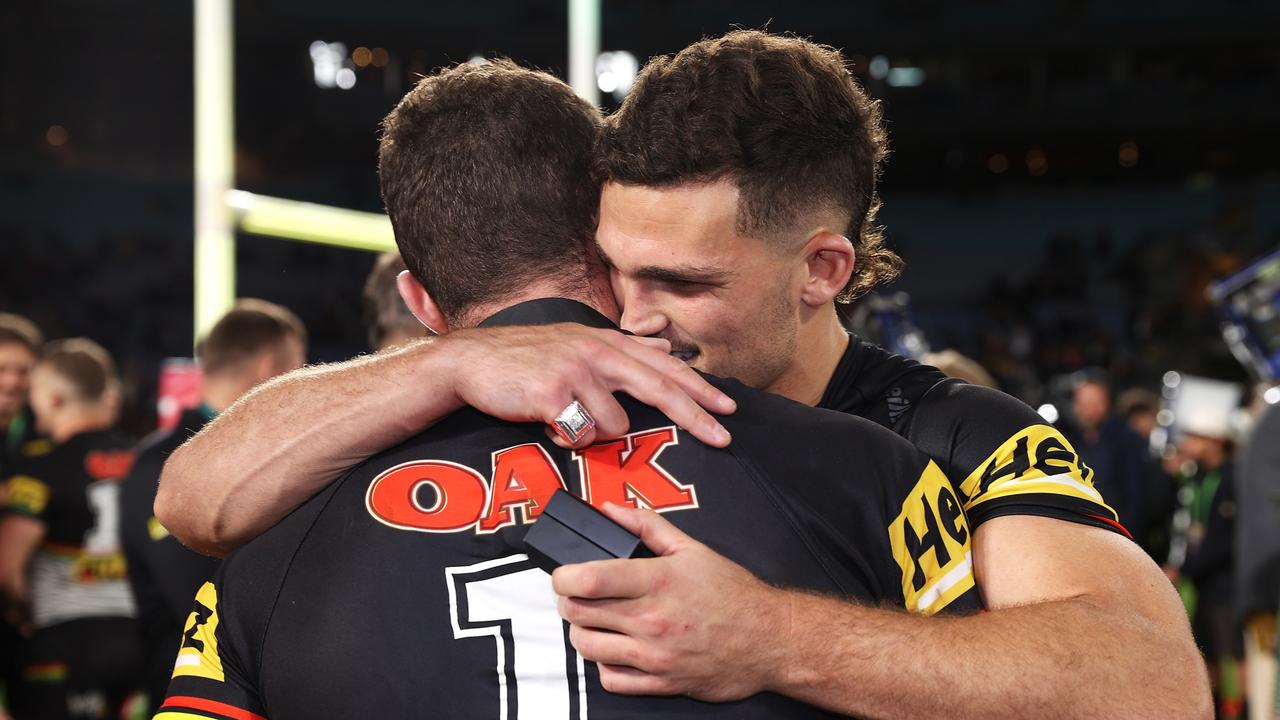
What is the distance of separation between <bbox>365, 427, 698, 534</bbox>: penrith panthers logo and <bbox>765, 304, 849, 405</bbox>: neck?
52 cm

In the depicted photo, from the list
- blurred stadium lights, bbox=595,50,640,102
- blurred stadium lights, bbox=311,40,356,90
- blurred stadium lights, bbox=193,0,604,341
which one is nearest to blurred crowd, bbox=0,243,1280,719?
blurred stadium lights, bbox=193,0,604,341

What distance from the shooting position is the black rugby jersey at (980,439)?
1.53m

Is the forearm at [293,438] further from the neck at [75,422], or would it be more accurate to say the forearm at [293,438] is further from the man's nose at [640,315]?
the neck at [75,422]

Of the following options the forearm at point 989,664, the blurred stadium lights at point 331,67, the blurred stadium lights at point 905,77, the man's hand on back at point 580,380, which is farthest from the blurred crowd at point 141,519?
the blurred stadium lights at point 331,67

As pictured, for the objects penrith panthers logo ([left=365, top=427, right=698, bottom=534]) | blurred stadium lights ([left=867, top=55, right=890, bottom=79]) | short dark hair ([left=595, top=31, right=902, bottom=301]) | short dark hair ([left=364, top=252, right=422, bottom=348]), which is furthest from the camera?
blurred stadium lights ([left=867, top=55, right=890, bottom=79])

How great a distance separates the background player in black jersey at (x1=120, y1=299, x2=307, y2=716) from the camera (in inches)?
155

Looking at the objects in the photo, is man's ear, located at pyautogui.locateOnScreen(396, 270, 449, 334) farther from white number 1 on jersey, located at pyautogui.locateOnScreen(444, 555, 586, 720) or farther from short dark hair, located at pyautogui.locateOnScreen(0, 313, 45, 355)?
short dark hair, located at pyautogui.locateOnScreen(0, 313, 45, 355)

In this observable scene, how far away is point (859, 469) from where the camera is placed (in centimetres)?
130


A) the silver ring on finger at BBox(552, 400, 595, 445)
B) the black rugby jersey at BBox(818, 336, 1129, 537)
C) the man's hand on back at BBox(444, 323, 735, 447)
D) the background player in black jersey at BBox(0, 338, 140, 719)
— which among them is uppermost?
the man's hand on back at BBox(444, 323, 735, 447)

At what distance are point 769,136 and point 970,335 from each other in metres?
17.8

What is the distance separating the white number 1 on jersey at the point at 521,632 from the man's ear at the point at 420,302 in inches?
16.2

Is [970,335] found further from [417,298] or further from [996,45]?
[417,298]

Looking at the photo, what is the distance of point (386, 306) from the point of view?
2955 millimetres

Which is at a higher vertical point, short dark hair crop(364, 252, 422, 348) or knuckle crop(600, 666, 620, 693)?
knuckle crop(600, 666, 620, 693)
